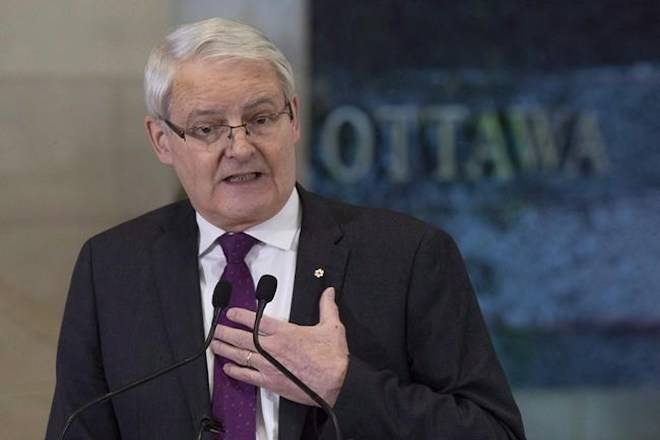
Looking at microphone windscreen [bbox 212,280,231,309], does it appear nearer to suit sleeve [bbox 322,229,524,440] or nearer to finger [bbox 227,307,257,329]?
finger [bbox 227,307,257,329]

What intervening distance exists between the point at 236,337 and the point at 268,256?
10.1 inches

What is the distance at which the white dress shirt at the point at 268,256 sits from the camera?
2.61 metres

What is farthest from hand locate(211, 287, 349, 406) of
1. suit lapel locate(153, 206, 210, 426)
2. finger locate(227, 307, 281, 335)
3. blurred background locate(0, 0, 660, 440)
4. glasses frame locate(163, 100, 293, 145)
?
blurred background locate(0, 0, 660, 440)

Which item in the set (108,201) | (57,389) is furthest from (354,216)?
(108,201)

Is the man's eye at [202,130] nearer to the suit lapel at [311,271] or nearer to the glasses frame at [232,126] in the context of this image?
the glasses frame at [232,126]

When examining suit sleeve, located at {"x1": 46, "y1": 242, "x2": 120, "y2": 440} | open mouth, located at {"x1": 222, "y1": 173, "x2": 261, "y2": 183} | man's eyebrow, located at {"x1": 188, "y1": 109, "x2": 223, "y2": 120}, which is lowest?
suit sleeve, located at {"x1": 46, "y1": 242, "x2": 120, "y2": 440}

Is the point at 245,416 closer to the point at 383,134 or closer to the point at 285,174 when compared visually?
the point at 285,174

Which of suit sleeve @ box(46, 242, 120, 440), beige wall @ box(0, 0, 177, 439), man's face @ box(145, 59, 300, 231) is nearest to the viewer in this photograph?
man's face @ box(145, 59, 300, 231)

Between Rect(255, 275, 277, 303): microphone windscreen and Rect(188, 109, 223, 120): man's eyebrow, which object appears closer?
Rect(255, 275, 277, 303): microphone windscreen

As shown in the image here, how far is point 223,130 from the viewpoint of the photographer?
101 inches

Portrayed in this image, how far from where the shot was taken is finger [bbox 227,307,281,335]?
240 cm

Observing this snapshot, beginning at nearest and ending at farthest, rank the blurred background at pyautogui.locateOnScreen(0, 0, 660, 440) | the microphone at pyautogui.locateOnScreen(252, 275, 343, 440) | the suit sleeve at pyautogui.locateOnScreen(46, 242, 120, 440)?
the microphone at pyautogui.locateOnScreen(252, 275, 343, 440) → the suit sleeve at pyautogui.locateOnScreen(46, 242, 120, 440) → the blurred background at pyautogui.locateOnScreen(0, 0, 660, 440)

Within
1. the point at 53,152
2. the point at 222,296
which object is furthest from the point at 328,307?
the point at 53,152

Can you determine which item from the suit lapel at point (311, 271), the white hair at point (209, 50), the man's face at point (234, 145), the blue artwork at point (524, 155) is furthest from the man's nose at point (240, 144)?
the blue artwork at point (524, 155)
